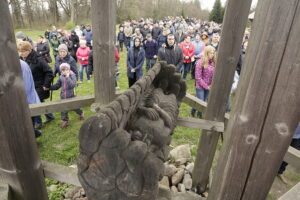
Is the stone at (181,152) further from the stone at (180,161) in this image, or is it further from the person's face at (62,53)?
the person's face at (62,53)

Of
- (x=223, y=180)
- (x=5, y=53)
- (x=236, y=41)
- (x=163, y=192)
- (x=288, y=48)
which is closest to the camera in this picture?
(x=288, y=48)

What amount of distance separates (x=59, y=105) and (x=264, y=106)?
2.17 m

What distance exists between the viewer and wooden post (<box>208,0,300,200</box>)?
Answer: 73 centimetres

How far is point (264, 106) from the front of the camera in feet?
2.68

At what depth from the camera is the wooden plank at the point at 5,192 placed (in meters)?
1.38

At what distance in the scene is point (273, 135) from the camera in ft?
2.77

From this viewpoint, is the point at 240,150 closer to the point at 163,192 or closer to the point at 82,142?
the point at 82,142

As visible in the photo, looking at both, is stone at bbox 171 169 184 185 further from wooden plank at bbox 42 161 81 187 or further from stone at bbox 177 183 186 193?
wooden plank at bbox 42 161 81 187

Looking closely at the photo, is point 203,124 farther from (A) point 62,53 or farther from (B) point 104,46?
(A) point 62,53

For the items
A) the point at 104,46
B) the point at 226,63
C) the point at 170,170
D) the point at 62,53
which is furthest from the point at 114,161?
the point at 62,53

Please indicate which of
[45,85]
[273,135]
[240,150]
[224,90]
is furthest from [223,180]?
[45,85]

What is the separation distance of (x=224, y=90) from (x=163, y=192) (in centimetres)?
123

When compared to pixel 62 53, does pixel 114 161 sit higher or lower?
higher

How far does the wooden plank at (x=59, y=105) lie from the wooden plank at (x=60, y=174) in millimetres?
Result: 919
